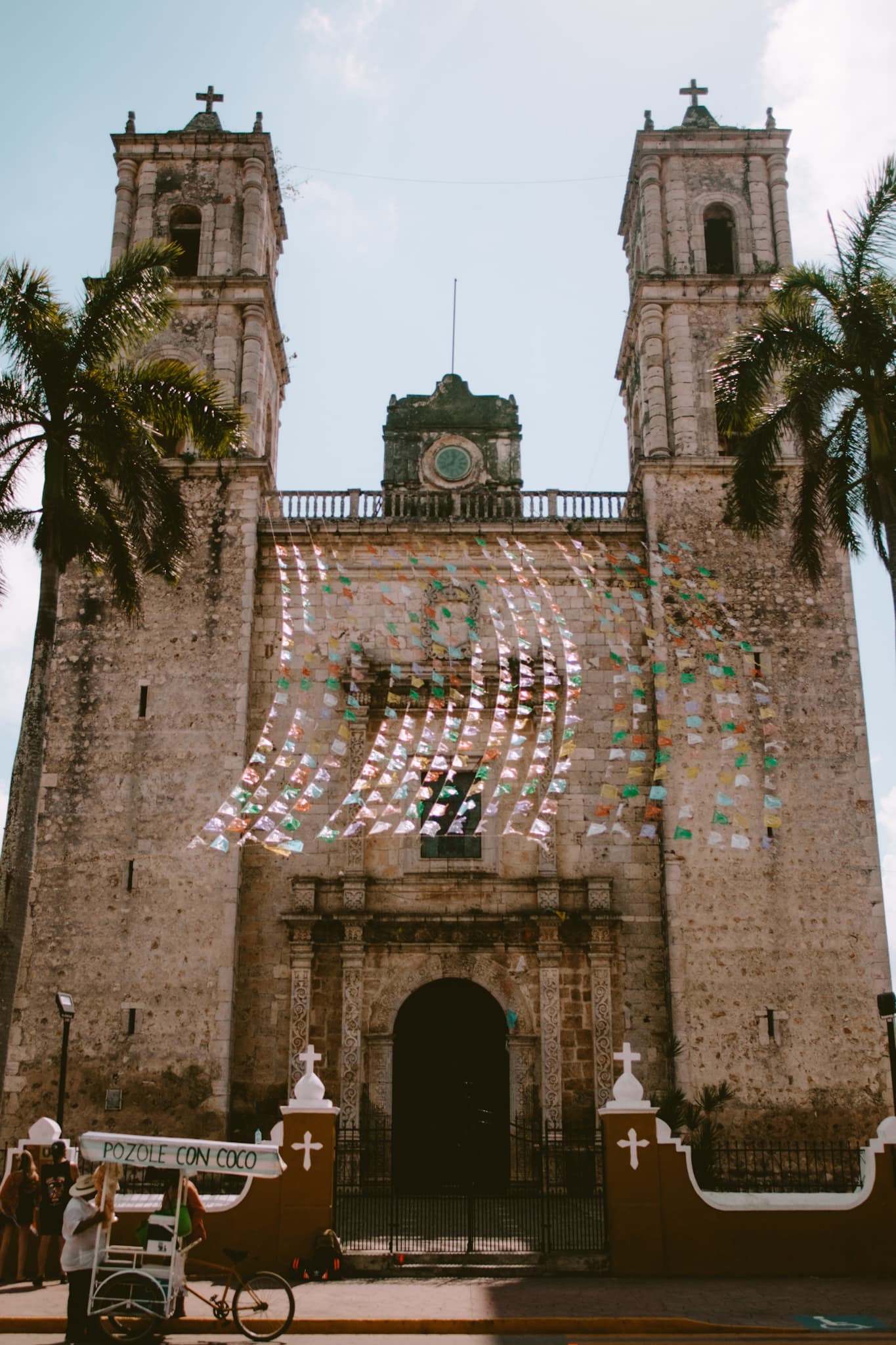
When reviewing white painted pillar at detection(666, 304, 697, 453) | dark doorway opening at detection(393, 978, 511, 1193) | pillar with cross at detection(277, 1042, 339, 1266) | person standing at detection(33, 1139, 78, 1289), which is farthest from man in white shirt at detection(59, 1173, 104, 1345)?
white painted pillar at detection(666, 304, 697, 453)

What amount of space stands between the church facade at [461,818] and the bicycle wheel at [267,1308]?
7.37 meters

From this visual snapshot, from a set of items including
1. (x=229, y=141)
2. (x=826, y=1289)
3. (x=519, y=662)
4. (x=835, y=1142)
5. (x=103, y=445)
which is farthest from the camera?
(x=229, y=141)

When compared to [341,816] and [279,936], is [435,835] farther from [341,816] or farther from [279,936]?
[279,936]

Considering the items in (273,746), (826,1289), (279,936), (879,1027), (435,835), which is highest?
(273,746)

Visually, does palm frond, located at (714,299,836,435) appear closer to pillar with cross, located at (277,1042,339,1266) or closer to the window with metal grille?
the window with metal grille

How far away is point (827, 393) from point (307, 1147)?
1022 centimetres

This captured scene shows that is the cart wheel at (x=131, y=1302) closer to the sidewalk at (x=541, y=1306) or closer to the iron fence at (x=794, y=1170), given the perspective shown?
the sidewalk at (x=541, y=1306)

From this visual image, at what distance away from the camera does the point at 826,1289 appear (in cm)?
1055

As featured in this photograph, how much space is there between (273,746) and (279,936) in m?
2.80

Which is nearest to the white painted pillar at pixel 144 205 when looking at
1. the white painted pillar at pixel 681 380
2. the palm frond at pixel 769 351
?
the white painted pillar at pixel 681 380

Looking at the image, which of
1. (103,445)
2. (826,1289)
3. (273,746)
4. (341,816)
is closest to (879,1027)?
(826,1289)

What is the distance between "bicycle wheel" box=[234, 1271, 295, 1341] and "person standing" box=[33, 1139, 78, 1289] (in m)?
2.40

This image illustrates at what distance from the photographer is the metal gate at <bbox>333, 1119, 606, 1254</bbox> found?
11945 mm

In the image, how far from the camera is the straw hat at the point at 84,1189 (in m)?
8.94
